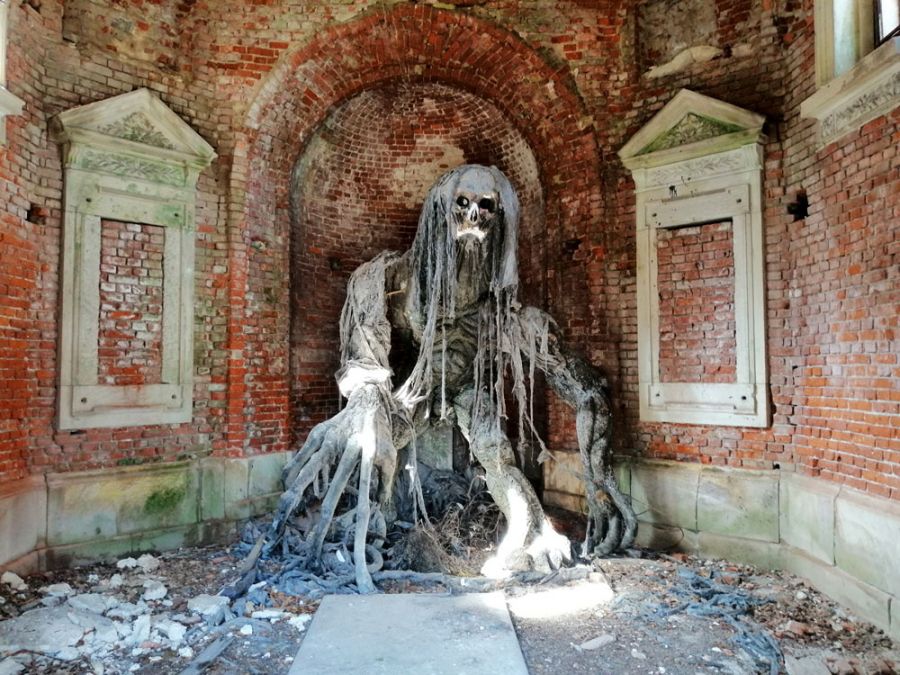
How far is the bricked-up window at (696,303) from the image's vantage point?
548 centimetres

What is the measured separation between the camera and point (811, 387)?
193 inches

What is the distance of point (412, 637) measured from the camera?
3.58m

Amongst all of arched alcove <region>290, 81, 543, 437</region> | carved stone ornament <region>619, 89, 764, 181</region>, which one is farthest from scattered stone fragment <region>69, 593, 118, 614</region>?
carved stone ornament <region>619, 89, 764, 181</region>

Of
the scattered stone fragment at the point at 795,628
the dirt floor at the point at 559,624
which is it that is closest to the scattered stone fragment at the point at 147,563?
the dirt floor at the point at 559,624

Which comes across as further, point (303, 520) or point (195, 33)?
point (195, 33)

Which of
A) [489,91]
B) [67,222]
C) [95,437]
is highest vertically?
[489,91]

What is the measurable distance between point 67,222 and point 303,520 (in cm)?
340

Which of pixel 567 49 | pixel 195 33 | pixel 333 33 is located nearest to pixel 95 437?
pixel 195 33

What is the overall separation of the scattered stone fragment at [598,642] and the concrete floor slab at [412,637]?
0.45 metres

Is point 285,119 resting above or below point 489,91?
below

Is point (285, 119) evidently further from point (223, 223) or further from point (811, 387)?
point (811, 387)

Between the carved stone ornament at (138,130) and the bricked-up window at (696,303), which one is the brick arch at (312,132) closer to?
the carved stone ornament at (138,130)

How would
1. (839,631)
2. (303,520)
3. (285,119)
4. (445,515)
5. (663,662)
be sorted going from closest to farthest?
(663,662) < (839,631) < (303,520) < (445,515) < (285,119)

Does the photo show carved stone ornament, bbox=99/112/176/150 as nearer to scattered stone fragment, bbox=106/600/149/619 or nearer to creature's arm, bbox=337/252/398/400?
creature's arm, bbox=337/252/398/400
